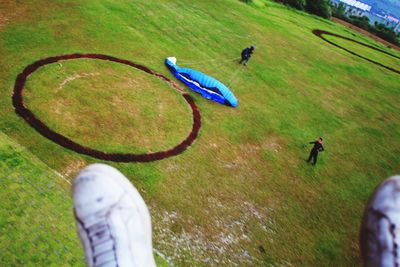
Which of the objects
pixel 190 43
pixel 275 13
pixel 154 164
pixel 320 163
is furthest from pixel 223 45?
pixel 275 13

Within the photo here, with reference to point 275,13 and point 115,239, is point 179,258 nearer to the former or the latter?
point 115,239

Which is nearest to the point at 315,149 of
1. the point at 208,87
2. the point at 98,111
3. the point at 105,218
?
the point at 208,87

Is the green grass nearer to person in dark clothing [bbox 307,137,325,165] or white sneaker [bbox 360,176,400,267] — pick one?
person in dark clothing [bbox 307,137,325,165]

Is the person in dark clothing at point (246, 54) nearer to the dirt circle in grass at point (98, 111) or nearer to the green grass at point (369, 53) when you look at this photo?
the dirt circle in grass at point (98, 111)

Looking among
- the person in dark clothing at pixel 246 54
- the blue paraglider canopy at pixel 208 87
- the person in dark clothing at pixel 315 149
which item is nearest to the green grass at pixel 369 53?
the person in dark clothing at pixel 246 54

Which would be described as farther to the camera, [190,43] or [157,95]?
[190,43]

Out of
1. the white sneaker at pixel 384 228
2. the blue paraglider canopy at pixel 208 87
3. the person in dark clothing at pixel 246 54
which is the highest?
the white sneaker at pixel 384 228

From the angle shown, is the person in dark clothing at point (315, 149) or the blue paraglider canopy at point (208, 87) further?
the blue paraglider canopy at point (208, 87)

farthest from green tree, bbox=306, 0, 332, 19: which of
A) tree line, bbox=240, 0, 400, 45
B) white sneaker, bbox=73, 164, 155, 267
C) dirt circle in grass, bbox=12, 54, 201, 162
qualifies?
white sneaker, bbox=73, 164, 155, 267
